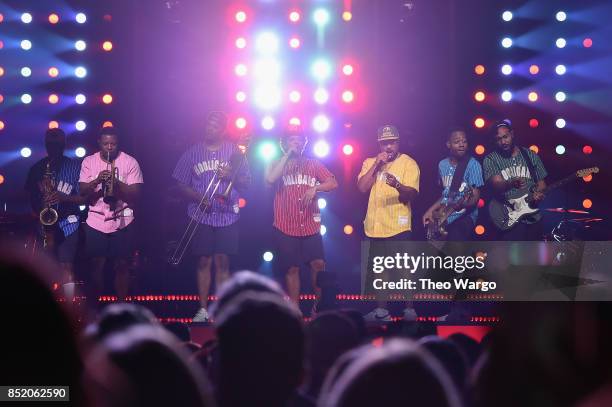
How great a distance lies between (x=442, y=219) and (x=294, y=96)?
8.63 ft

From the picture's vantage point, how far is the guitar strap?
346 inches

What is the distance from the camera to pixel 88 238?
8719mm

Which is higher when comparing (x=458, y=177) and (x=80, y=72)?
(x=80, y=72)

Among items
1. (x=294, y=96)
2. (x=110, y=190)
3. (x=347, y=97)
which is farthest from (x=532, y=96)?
(x=110, y=190)

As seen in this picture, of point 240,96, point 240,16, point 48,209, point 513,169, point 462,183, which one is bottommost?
point 48,209

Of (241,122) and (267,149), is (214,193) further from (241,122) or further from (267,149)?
(241,122)

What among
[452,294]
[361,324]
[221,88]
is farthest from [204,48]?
[361,324]

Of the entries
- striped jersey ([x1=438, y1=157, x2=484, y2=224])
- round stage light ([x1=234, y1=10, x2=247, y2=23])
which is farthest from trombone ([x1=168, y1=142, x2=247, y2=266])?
round stage light ([x1=234, y1=10, x2=247, y2=23])

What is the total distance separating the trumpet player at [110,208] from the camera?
8672mm

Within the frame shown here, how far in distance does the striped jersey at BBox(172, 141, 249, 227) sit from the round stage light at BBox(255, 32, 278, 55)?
6.46 ft

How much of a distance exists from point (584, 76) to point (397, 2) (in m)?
2.66

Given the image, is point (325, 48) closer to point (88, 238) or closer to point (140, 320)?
point (88, 238)

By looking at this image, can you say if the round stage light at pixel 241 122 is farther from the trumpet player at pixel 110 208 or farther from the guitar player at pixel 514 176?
the guitar player at pixel 514 176

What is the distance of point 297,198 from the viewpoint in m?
8.66
